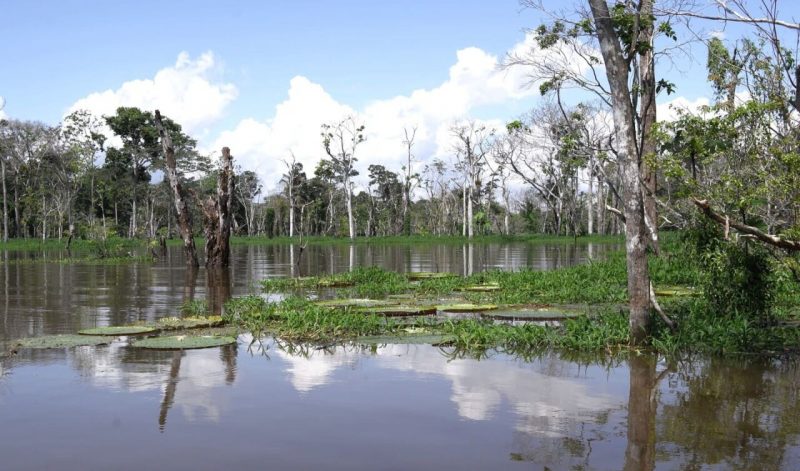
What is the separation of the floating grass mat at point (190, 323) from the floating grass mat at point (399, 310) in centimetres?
224

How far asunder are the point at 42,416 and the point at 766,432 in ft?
18.7

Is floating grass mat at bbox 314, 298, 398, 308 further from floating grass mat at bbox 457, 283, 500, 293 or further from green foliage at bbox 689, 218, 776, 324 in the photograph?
green foliage at bbox 689, 218, 776, 324

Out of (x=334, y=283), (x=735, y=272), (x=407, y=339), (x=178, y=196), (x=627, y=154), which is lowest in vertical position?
(x=407, y=339)

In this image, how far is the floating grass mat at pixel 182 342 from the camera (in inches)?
363

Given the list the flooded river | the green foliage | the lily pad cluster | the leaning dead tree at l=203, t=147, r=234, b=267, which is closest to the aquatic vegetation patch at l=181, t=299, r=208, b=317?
the lily pad cluster

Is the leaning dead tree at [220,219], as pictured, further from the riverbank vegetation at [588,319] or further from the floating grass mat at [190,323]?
the floating grass mat at [190,323]

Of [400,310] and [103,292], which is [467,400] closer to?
[400,310]

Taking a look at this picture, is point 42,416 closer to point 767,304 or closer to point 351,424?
point 351,424

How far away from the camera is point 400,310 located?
469 inches

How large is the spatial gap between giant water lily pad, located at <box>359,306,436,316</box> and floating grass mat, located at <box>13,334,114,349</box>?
12.6 ft

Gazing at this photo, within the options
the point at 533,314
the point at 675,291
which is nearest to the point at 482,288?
the point at 675,291

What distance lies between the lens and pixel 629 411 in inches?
255

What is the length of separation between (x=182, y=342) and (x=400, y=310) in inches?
146

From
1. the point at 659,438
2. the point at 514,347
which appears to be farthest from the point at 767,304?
the point at 659,438
